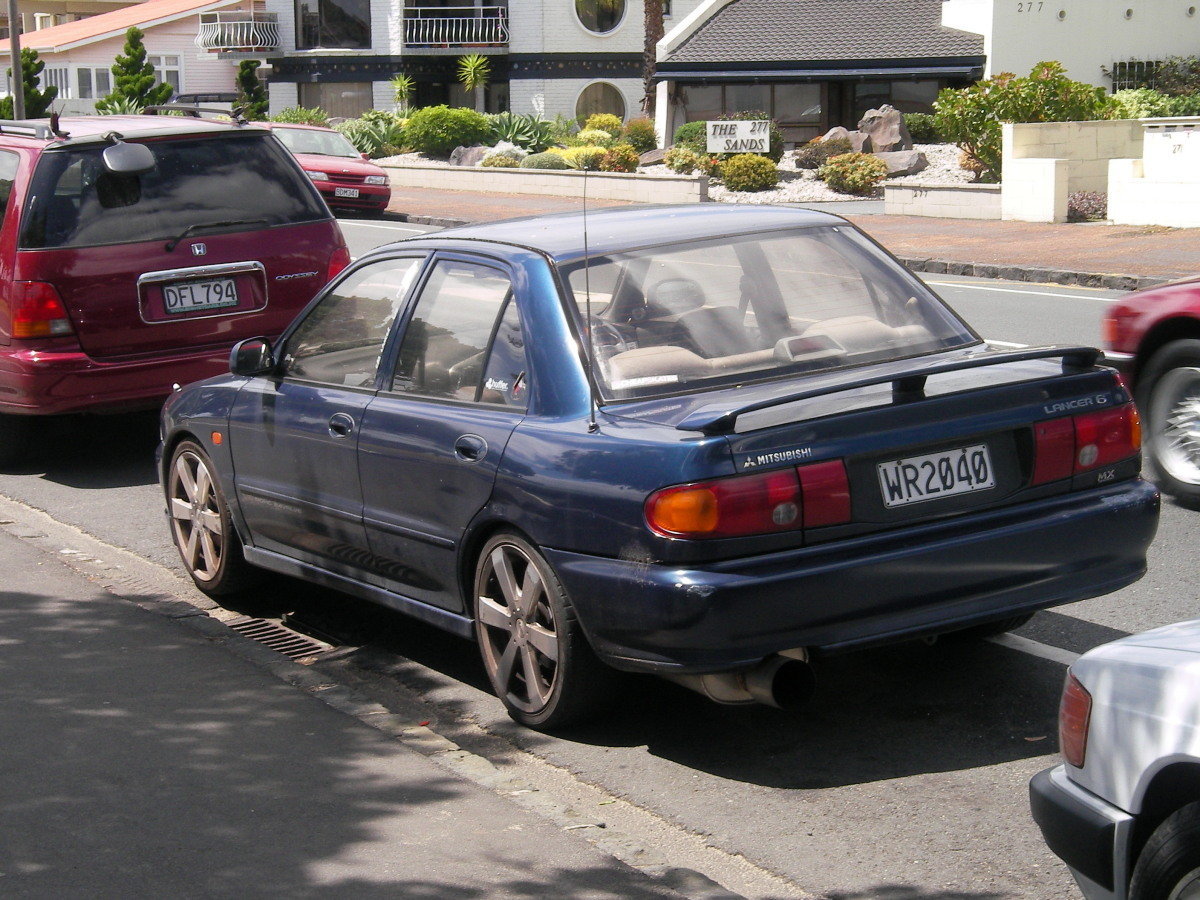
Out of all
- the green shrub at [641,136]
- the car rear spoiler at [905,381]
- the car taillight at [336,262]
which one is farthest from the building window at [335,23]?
the car rear spoiler at [905,381]

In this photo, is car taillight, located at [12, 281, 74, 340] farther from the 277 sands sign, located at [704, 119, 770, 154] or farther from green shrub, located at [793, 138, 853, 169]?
green shrub, located at [793, 138, 853, 169]

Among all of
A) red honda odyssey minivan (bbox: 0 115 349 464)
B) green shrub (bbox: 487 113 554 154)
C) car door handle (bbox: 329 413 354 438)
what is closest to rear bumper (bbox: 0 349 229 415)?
red honda odyssey minivan (bbox: 0 115 349 464)

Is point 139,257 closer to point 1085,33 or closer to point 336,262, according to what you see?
point 336,262

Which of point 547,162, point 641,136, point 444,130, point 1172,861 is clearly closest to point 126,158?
point 1172,861

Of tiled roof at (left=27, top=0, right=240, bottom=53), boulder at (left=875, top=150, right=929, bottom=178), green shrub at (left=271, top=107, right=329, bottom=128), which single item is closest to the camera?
boulder at (left=875, top=150, right=929, bottom=178)

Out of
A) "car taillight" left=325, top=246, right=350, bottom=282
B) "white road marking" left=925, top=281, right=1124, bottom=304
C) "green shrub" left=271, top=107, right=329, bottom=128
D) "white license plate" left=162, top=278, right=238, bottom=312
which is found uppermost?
"green shrub" left=271, top=107, right=329, bottom=128

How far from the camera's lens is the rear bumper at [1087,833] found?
3.10 metres

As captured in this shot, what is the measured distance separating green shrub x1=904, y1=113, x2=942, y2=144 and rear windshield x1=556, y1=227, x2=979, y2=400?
1343 inches

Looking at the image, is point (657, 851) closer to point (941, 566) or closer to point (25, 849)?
point (941, 566)

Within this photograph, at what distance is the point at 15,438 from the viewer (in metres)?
9.91

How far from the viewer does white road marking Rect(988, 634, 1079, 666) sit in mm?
5625

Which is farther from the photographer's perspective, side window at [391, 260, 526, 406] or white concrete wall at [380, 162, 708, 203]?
white concrete wall at [380, 162, 708, 203]

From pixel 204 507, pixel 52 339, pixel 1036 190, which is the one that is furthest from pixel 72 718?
→ pixel 1036 190

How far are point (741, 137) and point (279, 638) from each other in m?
25.4
